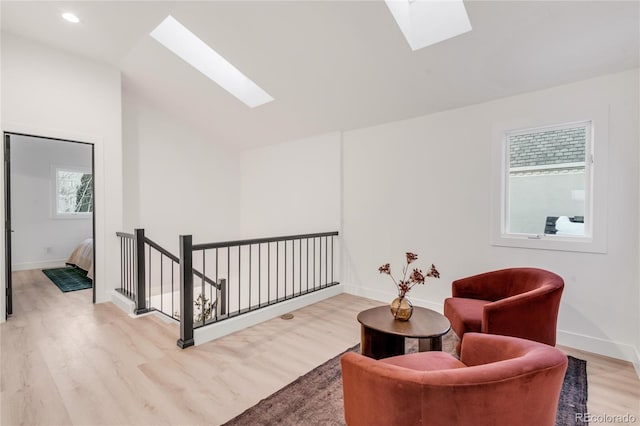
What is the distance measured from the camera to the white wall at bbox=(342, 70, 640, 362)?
8.43ft

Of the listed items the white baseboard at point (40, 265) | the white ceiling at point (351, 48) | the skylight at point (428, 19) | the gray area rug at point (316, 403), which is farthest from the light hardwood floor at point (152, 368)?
the white baseboard at point (40, 265)

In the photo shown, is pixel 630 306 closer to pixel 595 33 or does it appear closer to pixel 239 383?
pixel 595 33

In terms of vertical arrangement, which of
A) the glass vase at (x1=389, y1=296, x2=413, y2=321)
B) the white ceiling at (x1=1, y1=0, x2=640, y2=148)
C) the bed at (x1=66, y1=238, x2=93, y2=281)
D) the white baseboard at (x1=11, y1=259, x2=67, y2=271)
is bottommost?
the white baseboard at (x1=11, y1=259, x2=67, y2=271)

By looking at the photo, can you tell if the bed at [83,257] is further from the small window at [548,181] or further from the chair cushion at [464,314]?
the small window at [548,181]

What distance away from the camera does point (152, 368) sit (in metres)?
2.37

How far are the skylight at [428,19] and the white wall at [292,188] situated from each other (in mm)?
1923

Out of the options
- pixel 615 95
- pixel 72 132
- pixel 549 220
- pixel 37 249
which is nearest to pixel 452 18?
pixel 615 95

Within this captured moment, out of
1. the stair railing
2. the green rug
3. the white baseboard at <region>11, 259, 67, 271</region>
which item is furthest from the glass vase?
the white baseboard at <region>11, 259, 67, 271</region>

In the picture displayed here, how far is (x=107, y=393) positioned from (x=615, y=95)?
15.3ft

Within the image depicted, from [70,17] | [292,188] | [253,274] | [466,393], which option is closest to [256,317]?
[292,188]

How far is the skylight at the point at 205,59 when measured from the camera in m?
3.67

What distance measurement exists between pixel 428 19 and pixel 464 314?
2628 millimetres

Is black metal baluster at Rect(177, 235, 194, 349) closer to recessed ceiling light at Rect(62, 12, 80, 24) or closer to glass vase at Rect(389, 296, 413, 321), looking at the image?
glass vase at Rect(389, 296, 413, 321)

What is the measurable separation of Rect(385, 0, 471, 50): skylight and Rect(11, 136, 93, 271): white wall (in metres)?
6.25
